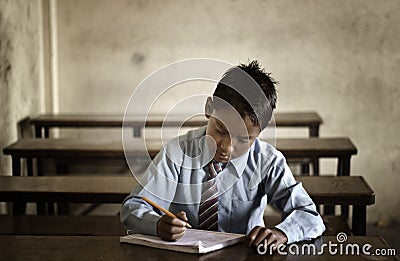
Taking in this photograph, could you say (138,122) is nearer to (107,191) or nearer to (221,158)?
(107,191)

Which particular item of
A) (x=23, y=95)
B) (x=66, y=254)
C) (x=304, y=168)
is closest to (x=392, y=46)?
(x=304, y=168)

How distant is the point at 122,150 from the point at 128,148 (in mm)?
36

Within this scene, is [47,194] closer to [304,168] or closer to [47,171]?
[47,171]

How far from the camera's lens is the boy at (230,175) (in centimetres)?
222

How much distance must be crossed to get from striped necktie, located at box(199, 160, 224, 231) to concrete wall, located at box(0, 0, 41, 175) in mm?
2143

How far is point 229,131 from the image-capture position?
222 cm

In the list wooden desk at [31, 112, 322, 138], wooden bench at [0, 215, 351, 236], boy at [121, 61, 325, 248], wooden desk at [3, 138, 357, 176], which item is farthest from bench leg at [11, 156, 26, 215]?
boy at [121, 61, 325, 248]

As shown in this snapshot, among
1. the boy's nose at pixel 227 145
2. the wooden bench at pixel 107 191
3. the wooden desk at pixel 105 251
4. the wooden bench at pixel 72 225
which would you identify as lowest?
the wooden bench at pixel 72 225

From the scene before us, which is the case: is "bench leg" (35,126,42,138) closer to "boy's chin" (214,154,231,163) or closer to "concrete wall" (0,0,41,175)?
"concrete wall" (0,0,41,175)

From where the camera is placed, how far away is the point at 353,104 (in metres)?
5.27

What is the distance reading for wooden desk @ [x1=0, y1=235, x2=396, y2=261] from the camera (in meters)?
1.92

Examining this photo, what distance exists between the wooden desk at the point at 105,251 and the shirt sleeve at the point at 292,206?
0.05 meters

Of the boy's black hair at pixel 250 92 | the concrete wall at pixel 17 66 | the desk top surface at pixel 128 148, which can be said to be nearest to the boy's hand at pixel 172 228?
the boy's black hair at pixel 250 92

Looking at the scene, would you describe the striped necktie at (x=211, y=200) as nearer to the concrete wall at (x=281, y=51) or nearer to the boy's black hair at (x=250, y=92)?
the boy's black hair at (x=250, y=92)
